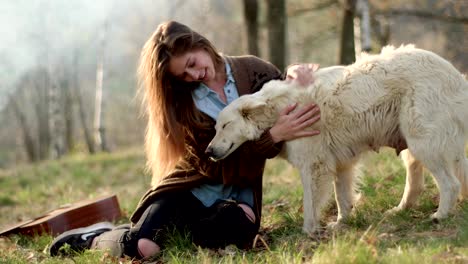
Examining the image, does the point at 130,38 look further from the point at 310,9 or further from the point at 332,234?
the point at 332,234

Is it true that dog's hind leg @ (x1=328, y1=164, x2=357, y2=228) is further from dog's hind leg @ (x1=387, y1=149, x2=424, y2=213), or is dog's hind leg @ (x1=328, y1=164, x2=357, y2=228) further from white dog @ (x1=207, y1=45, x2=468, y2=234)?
dog's hind leg @ (x1=387, y1=149, x2=424, y2=213)

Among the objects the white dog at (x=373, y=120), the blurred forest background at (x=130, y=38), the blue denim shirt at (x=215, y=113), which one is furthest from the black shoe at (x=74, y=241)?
the white dog at (x=373, y=120)

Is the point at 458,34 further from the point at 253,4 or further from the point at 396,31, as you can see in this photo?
the point at 396,31

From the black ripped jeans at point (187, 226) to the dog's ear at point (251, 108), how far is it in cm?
71

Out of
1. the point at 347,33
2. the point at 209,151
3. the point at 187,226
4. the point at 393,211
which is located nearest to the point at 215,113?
the point at 209,151

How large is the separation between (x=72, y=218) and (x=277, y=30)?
5.09m

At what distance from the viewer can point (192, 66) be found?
420cm

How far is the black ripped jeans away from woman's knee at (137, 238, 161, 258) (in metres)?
0.03

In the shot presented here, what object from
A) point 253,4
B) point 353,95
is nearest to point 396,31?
point 253,4

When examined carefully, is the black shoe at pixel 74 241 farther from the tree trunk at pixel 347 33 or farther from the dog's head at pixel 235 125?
the tree trunk at pixel 347 33

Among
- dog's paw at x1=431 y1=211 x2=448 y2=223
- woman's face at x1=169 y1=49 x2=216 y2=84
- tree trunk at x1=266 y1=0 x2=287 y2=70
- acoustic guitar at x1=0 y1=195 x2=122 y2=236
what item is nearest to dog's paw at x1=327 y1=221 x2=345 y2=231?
dog's paw at x1=431 y1=211 x2=448 y2=223

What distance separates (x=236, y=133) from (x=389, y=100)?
1.17 metres

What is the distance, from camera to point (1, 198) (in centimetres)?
931

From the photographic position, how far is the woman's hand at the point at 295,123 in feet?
13.5
